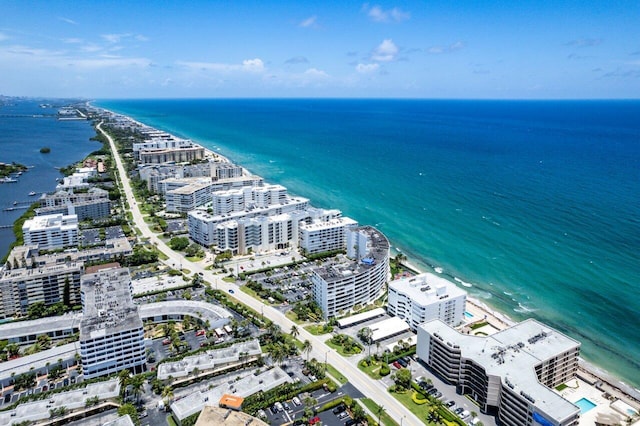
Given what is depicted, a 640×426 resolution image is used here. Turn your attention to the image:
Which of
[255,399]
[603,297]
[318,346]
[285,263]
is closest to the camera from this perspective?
[255,399]

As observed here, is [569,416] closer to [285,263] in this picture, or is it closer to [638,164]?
[285,263]

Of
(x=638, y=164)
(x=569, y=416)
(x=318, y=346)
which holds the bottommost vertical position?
(x=318, y=346)

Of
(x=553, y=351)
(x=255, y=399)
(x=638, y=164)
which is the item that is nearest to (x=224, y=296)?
(x=255, y=399)

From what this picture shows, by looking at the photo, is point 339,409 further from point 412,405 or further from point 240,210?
point 240,210

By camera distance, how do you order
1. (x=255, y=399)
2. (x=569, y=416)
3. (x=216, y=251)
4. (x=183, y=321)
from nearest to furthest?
(x=569, y=416) < (x=255, y=399) < (x=183, y=321) < (x=216, y=251)

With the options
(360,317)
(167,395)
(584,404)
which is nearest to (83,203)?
(167,395)

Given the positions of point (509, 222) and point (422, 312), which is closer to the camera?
point (422, 312)
